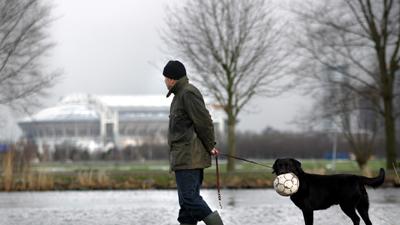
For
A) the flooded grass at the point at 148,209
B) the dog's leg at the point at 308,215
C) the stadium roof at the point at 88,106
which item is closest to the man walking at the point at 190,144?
the dog's leg at the point at 308,215

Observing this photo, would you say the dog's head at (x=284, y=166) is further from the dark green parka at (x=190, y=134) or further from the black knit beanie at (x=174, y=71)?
the black knit beanie at (x=174, y=71)

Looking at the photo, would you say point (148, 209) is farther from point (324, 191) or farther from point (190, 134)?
point (190, 134)

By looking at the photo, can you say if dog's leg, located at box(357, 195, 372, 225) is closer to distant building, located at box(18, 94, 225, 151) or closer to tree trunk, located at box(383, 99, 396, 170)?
tree trunk, located at box(383, 99, 396, 170)

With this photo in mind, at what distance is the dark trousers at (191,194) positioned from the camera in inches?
358

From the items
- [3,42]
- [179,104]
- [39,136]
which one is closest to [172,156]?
[179,104]

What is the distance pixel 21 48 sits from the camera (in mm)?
30797

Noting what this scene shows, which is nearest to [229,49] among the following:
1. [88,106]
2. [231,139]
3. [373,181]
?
[231,139]

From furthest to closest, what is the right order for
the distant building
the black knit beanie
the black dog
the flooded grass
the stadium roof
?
the stadium roof
the distant building
the flooded grass
the black dog
the black knit beanie

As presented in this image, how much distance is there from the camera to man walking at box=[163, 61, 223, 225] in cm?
905

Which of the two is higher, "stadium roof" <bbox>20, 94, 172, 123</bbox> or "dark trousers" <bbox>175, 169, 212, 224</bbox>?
"stadium roof" <bbox>20, 94, 172, 123</bbox>

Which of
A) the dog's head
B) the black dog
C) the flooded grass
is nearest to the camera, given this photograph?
the dog's head

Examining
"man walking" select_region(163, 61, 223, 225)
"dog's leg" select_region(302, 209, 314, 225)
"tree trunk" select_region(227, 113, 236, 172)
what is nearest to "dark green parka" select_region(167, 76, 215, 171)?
"man walking" select_region(163, 61, 223, 225)

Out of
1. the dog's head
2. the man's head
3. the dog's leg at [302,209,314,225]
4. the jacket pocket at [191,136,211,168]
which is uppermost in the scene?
the man's head

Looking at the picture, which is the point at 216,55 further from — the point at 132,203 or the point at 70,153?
the point at 70,153
